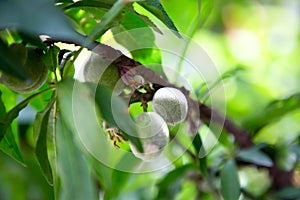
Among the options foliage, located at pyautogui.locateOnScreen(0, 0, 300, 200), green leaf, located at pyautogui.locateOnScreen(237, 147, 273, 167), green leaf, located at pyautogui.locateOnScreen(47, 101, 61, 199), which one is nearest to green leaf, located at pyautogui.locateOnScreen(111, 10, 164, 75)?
foliage, located at pyautogui.locateOnScreen(0, 0, 300, 200)

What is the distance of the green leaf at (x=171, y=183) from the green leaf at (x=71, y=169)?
0.36 m

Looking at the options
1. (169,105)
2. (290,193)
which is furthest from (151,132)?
(290,193)

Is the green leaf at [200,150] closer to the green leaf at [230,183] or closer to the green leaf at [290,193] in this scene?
the green leaf at [230,183]

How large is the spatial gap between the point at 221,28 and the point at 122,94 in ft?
4.98

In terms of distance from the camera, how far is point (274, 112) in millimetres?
922

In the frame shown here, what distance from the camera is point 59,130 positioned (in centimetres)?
45

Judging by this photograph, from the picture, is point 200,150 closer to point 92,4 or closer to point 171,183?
point 171,183

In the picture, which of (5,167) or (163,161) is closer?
(5,167)

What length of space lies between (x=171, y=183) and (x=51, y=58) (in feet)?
1.19

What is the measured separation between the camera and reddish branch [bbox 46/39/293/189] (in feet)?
1.73

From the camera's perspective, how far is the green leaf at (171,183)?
784 mm

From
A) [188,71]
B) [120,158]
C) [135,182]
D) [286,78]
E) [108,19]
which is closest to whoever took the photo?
[108,19]

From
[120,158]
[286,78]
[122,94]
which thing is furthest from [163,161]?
[286,78]

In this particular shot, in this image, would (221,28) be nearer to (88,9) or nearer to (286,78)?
(286,78)
